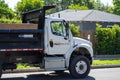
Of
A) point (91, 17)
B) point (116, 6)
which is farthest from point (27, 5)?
point (91, 17)

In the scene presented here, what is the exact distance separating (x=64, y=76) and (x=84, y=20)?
933 inches

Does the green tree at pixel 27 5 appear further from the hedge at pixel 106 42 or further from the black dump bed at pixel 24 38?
the black dump bed at pixel 24 38

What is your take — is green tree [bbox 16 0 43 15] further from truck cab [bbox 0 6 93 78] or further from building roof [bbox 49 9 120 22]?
truck cab [bbox 0 6 93 78]

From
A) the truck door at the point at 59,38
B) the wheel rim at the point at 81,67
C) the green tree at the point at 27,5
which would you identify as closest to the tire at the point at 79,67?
the wheel rim at the point at 81,67

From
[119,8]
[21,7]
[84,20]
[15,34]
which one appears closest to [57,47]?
[15,34]

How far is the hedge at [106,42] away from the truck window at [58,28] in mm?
11156

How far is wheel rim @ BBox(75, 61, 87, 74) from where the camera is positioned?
53.1 ft

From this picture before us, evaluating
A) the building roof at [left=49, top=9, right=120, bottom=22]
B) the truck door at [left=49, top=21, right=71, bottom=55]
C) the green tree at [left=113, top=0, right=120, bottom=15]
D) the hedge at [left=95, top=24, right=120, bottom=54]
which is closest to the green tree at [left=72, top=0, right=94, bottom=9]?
the green tree at [left=113, top=0, right=120, bottom=15]

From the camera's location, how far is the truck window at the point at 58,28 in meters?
15.8

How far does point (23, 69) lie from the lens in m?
18.3

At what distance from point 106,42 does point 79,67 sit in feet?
36.0

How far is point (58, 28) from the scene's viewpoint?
1598 centimetres

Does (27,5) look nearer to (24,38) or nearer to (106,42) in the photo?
(106,42)

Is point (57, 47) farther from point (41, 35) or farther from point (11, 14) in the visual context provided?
point (11, 14)
